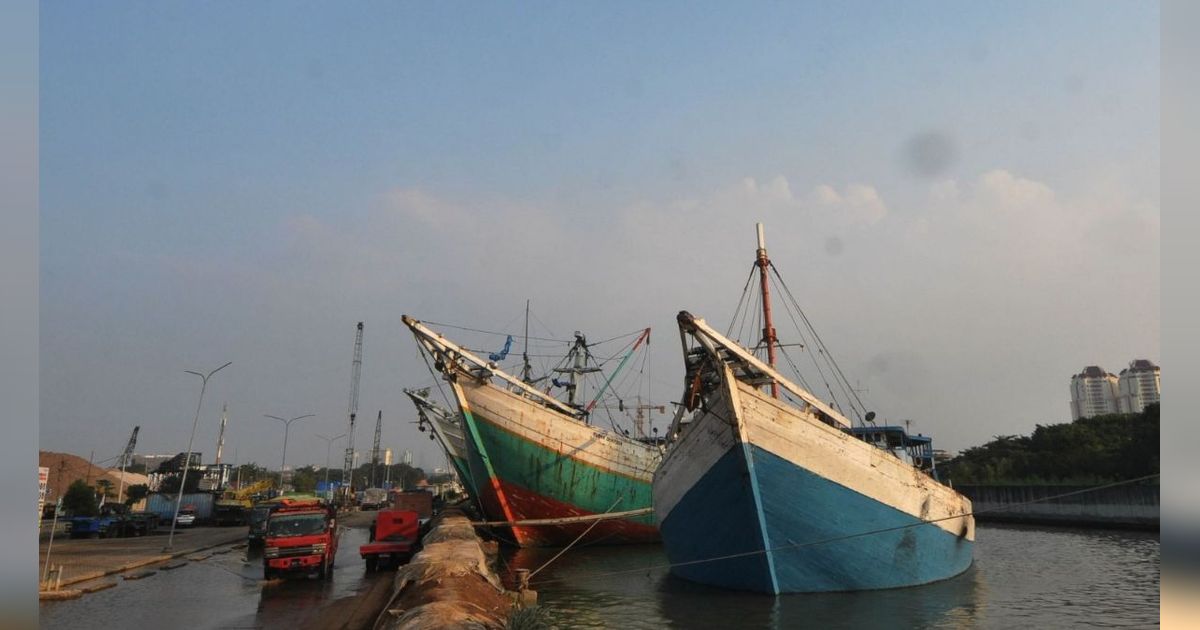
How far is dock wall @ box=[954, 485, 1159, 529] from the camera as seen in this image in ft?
141

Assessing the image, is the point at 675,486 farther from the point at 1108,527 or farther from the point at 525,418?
the point at 1108,527

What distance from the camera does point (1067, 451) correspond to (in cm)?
6450

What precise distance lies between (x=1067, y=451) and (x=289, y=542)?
223ft

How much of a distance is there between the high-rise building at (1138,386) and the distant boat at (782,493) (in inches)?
6459

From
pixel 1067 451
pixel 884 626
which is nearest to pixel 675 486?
pixel 884 626

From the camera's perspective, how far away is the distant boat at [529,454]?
33.8 metres

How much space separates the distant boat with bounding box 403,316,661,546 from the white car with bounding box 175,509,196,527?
92.0 ft

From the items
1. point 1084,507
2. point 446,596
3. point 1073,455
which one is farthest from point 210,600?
point 1073,455

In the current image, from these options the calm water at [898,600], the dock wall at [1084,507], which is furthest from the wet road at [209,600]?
the dock wall at [1084,507]

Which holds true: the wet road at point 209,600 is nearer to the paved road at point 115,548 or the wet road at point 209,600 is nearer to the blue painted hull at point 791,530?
the paved road at point 115,548

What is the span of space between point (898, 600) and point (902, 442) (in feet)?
33.6

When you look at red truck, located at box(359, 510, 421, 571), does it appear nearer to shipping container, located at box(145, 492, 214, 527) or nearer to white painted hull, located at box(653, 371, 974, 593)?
white painted hull, located at box(653, 371, 974, 593)

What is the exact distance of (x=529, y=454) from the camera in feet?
111

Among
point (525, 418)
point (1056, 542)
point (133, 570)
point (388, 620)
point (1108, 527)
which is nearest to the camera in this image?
point (388, 620)
